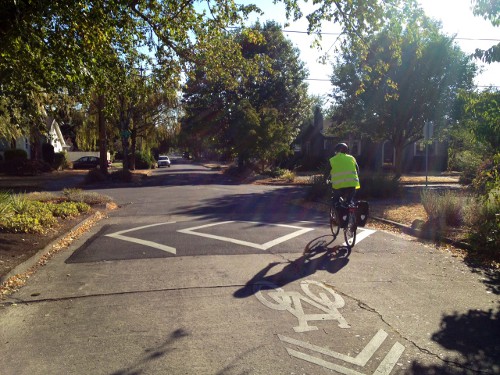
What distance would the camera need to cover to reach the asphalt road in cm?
376

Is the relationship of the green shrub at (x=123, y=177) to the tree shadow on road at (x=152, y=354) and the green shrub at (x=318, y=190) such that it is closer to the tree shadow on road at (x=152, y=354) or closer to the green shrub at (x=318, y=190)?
the green shrub at (x=318, y=190)

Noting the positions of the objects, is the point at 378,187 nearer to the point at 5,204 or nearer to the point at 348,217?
the point at 348,217

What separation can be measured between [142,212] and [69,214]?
2.79 metres

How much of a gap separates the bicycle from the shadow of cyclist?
0.83 feet

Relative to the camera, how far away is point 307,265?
6902 mm

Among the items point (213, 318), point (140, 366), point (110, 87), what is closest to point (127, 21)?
point (110, 87)

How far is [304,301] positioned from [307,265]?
5.54 feet

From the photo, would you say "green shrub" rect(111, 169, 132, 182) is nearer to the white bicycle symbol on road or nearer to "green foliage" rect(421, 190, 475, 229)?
"green foliage" rect(421, 190, 475, 229)

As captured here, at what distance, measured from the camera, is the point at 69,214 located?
11.7 meters

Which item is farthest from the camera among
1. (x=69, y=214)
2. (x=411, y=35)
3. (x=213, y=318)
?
(x=69, y=214)

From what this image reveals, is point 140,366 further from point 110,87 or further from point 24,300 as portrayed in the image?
point 110,87

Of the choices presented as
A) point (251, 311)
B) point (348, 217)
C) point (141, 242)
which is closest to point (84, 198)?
point (141, 242)

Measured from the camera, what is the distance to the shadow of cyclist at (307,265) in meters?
5.95

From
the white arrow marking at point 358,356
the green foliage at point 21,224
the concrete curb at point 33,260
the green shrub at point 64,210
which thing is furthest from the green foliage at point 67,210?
the white arrow marking at point 358,356
